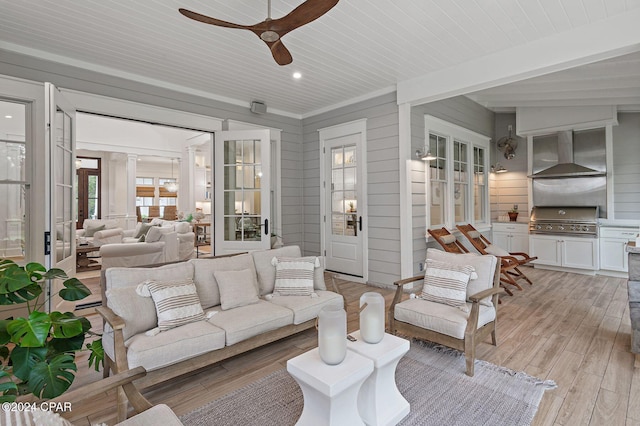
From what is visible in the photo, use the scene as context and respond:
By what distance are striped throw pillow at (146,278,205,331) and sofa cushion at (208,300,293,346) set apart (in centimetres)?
18

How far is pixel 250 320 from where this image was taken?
2.67m

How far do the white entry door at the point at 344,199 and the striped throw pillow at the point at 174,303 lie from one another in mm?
3191

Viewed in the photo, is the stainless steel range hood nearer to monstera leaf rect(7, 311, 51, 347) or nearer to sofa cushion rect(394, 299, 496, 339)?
sofa cushion rect(394, 299, 496, 339)

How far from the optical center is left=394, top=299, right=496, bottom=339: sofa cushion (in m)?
2.64

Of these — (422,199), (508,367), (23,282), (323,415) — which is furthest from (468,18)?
(23,282)

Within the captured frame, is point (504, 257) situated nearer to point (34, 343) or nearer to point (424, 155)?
point (424, 155)

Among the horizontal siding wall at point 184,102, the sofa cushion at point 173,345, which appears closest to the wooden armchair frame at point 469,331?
the sofa cushion at point 173,345

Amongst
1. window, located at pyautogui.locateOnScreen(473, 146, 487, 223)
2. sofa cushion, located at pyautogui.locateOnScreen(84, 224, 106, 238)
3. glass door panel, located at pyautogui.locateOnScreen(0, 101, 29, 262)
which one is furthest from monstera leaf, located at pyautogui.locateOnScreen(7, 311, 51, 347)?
sofa cushion, located at pyautogui.locateOnScreen(84, 224, 106, 238)

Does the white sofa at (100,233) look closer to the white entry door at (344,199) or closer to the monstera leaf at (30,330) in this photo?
the white entry door at (344,199)

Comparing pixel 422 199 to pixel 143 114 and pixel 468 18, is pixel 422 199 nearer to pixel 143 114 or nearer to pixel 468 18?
pixel 468 18

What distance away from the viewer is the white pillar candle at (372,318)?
2.09 metres

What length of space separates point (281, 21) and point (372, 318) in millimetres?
2204

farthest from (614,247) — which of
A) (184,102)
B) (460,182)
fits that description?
(184,102)

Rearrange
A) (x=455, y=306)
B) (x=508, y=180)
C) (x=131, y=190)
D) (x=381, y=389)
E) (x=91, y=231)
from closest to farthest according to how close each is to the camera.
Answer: (x=381, y=389) → (x=455, y=306) → (x=508, y=180) → (x=91, y=231) → (x=131, y=190)
